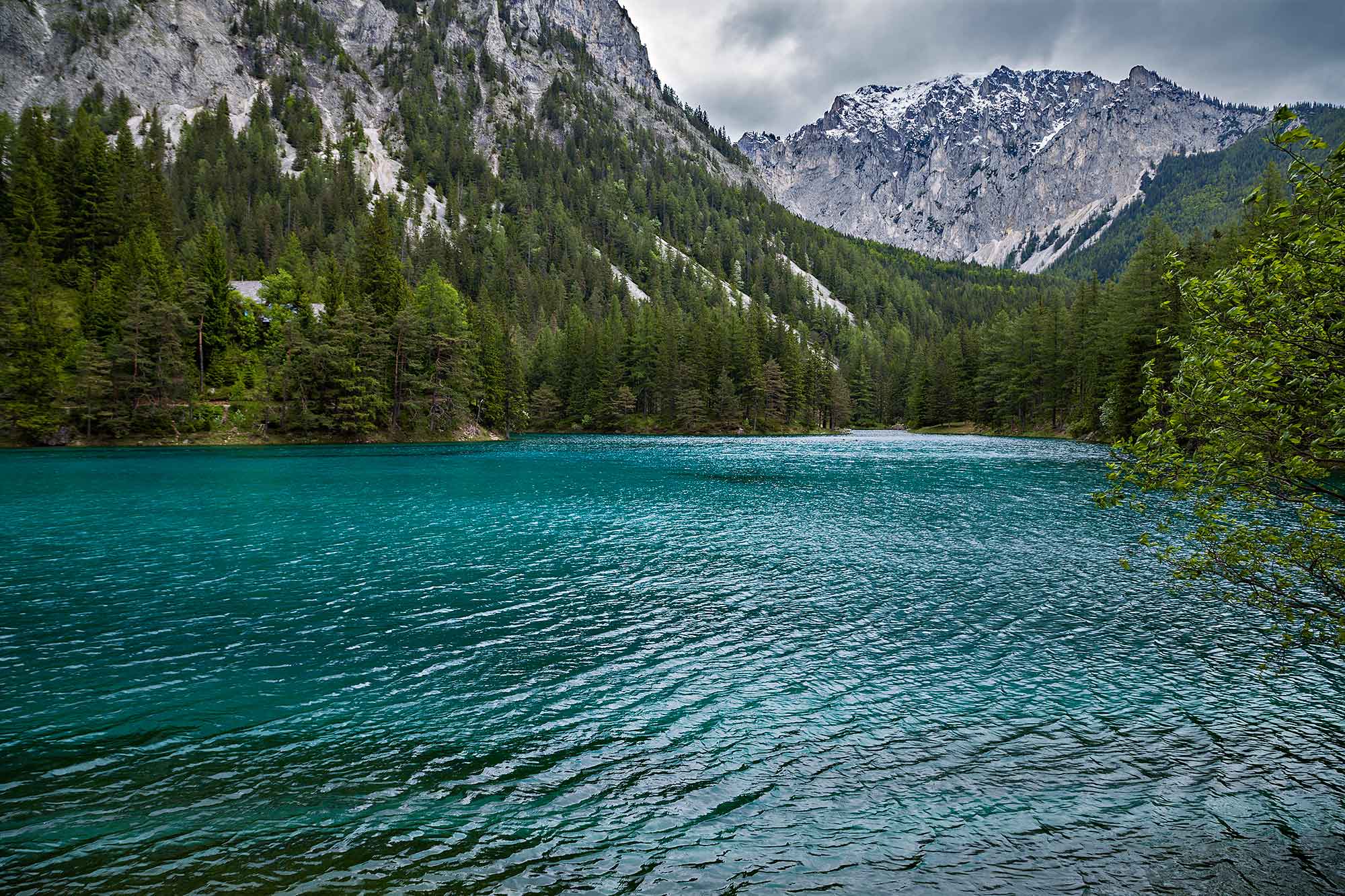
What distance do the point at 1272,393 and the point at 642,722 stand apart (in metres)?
10.9

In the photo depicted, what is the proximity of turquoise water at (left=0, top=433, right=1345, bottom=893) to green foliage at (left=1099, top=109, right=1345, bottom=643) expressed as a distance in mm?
3689

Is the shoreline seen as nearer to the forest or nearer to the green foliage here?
the forest

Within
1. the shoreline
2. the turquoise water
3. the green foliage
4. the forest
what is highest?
the forest

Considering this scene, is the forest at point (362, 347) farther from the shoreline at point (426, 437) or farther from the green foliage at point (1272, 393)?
the green foliage at point (1272, 393)

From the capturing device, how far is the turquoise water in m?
8.07

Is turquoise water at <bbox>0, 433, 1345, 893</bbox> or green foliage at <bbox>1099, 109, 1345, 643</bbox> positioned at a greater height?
green foliage at <bbox>1099, 109, 1345, 643</bbox>

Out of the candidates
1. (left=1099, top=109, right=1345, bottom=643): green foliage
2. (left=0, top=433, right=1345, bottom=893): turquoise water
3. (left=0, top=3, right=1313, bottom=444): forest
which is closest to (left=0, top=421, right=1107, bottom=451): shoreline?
(left=0, top=3, right=1313, bottom=444): forest

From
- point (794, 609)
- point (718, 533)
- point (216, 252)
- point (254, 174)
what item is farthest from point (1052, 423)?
point (254, 174)

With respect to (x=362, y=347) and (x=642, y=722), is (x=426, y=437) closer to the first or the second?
(x=362, y=347)

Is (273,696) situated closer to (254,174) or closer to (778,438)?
(778,438)

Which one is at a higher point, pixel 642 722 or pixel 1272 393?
pixel 1272 393

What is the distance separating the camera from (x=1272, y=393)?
9039 millimetres

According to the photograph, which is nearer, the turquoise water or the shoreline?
the turquoise water

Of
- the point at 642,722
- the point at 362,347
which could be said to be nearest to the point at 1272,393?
the point at 642,722
